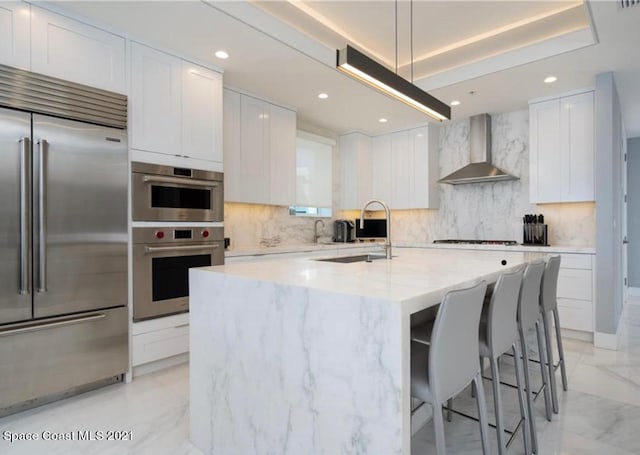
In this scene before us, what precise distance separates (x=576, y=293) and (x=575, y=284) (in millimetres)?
A: 94

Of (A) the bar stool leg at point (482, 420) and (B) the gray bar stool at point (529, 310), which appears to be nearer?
(A) the bar stool leg at point (482, 420)

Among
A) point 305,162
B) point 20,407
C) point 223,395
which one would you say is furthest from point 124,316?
point 305,162

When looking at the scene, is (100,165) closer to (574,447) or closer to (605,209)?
(574,447)

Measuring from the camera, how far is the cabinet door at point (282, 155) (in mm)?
4340

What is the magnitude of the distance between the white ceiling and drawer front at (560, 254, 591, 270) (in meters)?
1.83

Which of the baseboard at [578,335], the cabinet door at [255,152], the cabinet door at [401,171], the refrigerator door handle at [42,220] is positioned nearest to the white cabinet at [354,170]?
the cabinet door at [401,171]

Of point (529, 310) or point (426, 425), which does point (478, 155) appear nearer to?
point (529, 310)

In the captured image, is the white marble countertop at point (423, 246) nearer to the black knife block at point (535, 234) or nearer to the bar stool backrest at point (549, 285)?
the black knife block at point (535, 234)

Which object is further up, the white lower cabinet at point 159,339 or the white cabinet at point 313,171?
the white cabinet at point 313,171

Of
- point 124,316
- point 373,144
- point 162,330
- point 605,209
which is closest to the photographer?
point 124,316

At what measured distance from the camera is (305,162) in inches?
209

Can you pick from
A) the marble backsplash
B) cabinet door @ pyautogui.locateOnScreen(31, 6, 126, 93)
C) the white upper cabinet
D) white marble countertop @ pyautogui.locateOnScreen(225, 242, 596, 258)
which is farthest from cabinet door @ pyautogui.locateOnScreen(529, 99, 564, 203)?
cabinet door @ pyautogui.locateOnScreen(31, 6, 126, 93)

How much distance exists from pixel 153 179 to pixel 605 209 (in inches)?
165

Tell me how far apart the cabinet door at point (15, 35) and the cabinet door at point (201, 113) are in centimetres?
107
